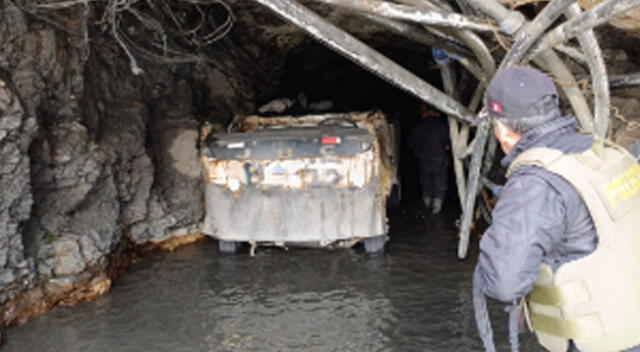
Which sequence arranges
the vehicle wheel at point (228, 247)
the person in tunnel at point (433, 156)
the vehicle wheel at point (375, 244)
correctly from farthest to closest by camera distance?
the person in tunnel at point (433, 156) → the vehicle wheel at point (228, 247) → the vehicle wheel at point (375, 244)

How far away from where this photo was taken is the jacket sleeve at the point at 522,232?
6.77ft

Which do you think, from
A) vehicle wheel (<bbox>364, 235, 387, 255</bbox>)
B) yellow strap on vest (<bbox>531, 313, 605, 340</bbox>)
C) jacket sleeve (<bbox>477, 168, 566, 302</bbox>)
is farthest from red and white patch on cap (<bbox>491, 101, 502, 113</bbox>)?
vehicle wheel (<bbox>364, 235, 387, 255</bbox>)

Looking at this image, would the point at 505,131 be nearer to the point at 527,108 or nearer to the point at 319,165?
the point at 527,108

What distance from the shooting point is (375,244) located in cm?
655

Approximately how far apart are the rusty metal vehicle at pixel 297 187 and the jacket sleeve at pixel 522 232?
3.94 metres

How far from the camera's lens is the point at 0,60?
16.4 feet

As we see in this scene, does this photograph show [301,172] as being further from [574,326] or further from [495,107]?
[574,326]

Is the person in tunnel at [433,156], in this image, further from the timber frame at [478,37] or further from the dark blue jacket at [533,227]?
the dark blue jacket at [533,227]

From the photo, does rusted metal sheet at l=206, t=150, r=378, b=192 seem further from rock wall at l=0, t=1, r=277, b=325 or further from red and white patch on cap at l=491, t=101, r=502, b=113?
red and white patch on cap at l=491, t=101, r=502, b=113

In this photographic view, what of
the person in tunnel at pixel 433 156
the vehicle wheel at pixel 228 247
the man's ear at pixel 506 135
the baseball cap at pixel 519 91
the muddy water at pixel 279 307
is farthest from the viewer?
the person in tunnel at pixel 433 156

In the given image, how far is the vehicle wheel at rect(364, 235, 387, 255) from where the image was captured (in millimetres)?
6535

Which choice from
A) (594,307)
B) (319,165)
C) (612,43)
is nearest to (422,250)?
(319,165)

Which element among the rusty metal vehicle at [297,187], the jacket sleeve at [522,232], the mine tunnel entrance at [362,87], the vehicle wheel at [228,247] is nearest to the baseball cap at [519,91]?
the jacket sleeve at [522,232]

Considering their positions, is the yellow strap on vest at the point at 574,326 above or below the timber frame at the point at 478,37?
below
